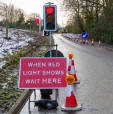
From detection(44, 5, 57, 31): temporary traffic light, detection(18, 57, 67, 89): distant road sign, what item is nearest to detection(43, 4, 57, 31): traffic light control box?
detection(44, 5, 57, 31): temporary traffic light

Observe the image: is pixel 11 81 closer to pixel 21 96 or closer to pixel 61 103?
pixel 21 96

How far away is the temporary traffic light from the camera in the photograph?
7.84 m

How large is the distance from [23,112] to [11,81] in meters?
2.76

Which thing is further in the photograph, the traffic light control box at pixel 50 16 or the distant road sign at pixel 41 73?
the traffic light control box at pixel 50 16

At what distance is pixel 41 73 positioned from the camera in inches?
240

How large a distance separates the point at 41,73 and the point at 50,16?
2629 mm

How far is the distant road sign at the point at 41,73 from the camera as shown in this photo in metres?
6.00

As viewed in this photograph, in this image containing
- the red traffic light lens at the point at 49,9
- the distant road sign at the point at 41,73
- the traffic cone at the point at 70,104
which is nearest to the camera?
the traffic cone at the point at 70,104

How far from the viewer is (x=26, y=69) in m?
6.04

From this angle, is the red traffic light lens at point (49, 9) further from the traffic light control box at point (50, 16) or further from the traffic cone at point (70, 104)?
the traffic cone at point (70, 104)

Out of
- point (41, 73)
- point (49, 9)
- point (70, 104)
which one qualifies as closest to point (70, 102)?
point (70, 104)

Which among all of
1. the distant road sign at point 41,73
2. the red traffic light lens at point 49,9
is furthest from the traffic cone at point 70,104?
the red traffic light lens at point 49,9

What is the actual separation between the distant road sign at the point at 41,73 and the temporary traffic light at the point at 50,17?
2284 mm

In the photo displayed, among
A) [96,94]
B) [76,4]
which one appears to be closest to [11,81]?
[96,94]
